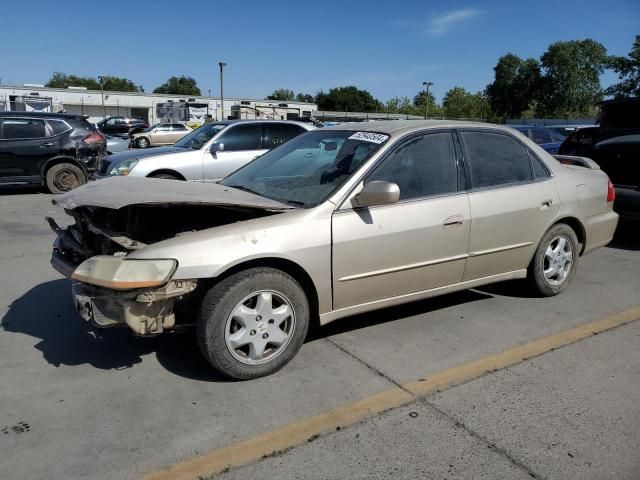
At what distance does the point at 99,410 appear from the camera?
297cm

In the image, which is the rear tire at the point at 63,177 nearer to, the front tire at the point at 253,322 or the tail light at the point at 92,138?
the tail light at the point at 92,138

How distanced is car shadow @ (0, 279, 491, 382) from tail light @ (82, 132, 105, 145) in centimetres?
Answer: 741

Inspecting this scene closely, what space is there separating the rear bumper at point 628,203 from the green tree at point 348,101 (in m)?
92.2

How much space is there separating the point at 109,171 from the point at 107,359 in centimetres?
590

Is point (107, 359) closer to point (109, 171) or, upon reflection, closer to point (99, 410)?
point (99, 410)

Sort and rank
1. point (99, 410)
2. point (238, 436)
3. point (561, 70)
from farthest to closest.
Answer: point (561, 70) < point (99, 410) < point (238, 436)

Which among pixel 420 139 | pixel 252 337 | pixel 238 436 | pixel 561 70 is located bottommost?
pixel 238 436

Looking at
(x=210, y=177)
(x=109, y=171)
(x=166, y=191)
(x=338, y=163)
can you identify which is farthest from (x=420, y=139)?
(x=109, y=171)

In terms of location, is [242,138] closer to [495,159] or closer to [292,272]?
[495,159]

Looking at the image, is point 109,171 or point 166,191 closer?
point 166,191

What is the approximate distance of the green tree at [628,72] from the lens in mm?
53344

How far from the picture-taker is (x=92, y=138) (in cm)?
1163

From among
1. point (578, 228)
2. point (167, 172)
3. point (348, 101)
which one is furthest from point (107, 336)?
point (348, 101)

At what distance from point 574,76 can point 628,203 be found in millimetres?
70129
